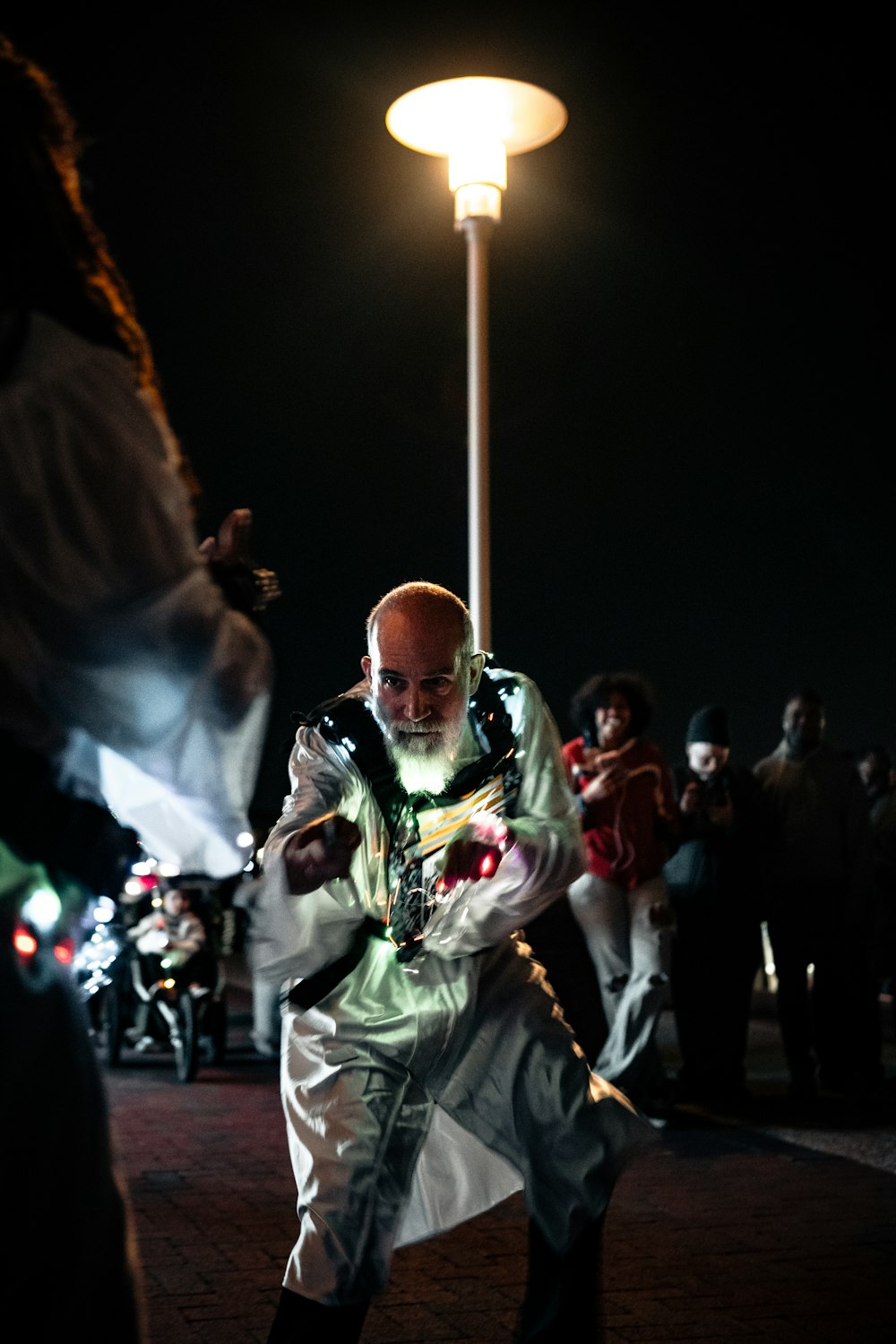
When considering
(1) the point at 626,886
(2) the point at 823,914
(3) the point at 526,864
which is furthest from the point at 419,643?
(2) the point at 823,914

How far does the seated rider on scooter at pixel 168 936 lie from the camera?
10.6 m

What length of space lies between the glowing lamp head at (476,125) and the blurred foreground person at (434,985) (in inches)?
218

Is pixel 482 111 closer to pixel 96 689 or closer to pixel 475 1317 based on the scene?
pixel 475 1317

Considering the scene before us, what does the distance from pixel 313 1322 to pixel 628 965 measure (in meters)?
4.83

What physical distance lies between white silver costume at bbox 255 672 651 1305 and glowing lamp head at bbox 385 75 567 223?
18.7 ft

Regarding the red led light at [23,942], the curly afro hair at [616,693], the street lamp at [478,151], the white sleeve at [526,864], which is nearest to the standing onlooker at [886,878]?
the curly afro hair at [616,693]

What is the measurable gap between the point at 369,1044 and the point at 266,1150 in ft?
13.8

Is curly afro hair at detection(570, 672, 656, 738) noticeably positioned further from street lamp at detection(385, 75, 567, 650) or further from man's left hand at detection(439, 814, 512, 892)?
man's left hand at detection(439, 814, 512, 892)

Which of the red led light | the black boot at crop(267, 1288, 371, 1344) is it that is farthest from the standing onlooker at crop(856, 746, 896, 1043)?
the red led light

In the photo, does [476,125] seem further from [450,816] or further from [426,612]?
[450,816]

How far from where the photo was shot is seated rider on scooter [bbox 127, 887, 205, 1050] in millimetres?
10648

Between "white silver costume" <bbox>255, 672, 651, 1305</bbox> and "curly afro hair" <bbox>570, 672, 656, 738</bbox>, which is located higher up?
"curly afro hair" <bbox>570, 672, 656, 738</bbox>

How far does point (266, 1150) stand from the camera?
755cm

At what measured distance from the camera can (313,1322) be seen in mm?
3387
